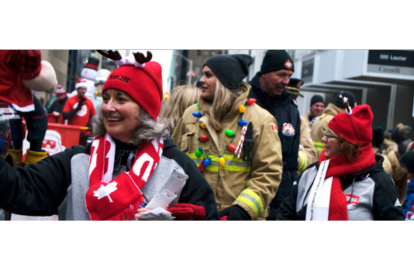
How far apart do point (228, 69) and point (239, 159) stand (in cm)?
76

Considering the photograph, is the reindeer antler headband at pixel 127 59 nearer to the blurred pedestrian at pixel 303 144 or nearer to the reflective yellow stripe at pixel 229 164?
the reflective yellow stripe at pixel 229 164

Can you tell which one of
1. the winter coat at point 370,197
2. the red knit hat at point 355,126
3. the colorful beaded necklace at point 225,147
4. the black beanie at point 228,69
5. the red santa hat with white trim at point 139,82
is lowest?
the winter coat at point 370,197

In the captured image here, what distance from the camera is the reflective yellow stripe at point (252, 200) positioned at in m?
3.29

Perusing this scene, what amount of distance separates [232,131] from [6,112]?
195 cm

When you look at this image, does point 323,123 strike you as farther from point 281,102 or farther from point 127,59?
point 127,59

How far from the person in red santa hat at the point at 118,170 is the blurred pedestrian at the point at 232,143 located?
3.50 feet

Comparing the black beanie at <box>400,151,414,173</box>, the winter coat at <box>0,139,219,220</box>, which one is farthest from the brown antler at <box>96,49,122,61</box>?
the black beanie at <box>400,151,414,173</box>

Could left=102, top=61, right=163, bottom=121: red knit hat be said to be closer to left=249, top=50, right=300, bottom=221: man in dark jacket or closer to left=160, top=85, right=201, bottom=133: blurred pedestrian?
left=249, top=50, right=300, bottom=221: man in dark jacket

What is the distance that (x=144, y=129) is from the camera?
2389 millimetres

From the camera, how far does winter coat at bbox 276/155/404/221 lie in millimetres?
3012

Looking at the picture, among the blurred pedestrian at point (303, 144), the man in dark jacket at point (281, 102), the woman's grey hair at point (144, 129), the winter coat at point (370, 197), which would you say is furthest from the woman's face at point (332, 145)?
the woman's grey hair at point (144, 129)

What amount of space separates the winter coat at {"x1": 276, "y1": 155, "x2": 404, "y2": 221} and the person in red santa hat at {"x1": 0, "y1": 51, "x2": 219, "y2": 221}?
4.06 feet

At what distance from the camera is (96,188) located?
2.14 meters
